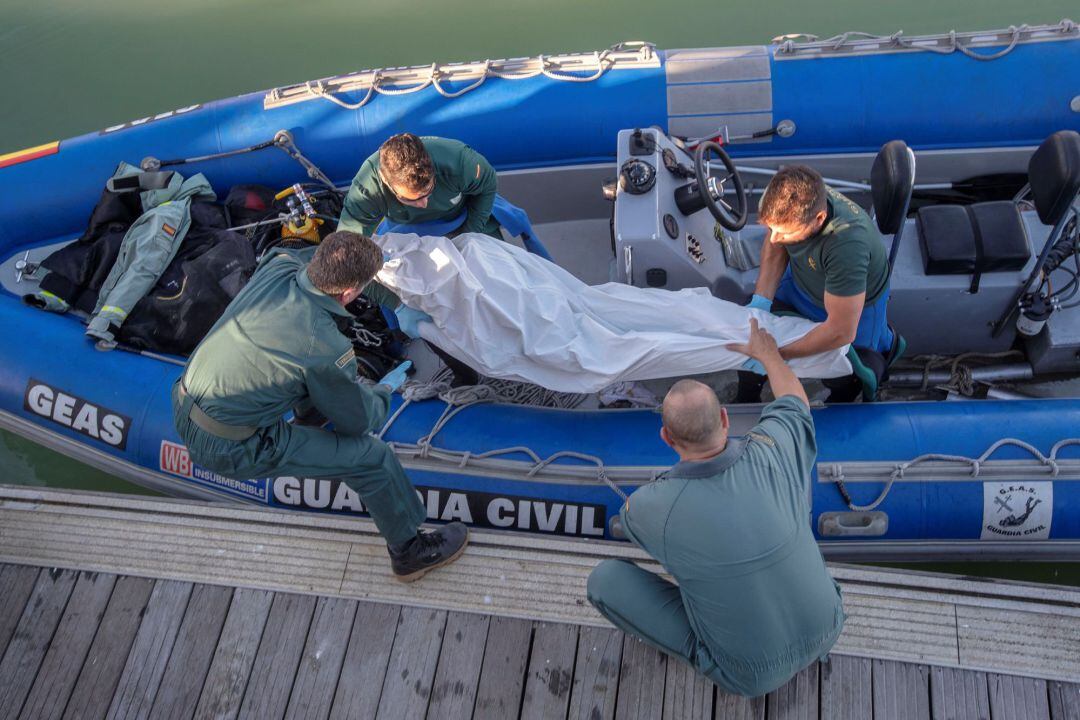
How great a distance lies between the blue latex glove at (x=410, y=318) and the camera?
279 cm

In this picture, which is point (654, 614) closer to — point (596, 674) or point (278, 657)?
point (596, 674)

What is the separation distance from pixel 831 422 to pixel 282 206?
7.34 ft

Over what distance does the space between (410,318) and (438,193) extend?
415 mm

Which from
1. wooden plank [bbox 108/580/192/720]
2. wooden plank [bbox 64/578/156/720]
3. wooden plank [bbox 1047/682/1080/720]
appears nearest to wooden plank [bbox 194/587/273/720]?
wooden plank [bbox 108/580/192/720]

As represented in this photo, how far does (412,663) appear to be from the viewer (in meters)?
2.32

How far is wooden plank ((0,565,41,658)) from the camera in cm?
250

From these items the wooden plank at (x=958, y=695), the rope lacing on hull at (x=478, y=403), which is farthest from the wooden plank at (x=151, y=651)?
the wooden plank at (x=958, y=695)

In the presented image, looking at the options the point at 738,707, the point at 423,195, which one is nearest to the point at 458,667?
the point at 738,707

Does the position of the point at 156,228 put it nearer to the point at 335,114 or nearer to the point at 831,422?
the point at 335,114

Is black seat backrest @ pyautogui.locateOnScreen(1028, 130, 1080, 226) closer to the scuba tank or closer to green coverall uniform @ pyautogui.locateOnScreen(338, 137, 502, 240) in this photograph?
green coverall uniform @ pyautogui.locateOnScreen(338, 137, 502, 240)

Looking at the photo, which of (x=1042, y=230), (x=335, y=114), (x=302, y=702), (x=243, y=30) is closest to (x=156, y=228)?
(x=335, y=114)

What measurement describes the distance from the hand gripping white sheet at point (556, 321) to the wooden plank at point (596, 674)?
75 centimetres

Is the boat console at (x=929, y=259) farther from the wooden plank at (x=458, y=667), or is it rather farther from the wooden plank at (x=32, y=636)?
the wooden plank at (x=32, y=636)

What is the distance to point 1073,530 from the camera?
255 centimetres
